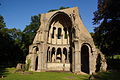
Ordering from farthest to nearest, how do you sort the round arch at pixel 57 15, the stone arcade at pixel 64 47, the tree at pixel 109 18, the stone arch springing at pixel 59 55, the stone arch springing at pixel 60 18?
the stone arch springing at pixel 59 55 → the stone arch springing at pixel 60 18 → the round arch at pixel 57 15 → the stone arcade at pixel 64 47 → the tree at pixel 109 18

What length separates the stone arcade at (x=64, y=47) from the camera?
23.9 metres

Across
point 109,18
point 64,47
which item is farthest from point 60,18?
point 109,18

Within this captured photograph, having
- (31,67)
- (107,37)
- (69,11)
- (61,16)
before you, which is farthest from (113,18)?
(31,67)

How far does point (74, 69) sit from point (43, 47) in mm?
7343

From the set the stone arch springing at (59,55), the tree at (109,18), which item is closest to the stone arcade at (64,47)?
the stone arch springing at (59,55)

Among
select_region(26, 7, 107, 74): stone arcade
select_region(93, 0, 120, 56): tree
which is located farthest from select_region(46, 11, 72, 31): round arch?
select_region(93, 0, 120, 56): tree

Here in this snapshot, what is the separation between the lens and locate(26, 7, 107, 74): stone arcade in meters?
23.9

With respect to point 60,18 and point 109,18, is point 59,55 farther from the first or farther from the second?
point 109,18

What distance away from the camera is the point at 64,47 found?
29422 mm

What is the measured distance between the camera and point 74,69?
23.5m

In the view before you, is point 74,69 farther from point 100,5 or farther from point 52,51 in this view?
point 100,5

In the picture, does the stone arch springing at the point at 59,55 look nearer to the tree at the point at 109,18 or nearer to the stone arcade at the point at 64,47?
the stone arcade at the point at 64,47

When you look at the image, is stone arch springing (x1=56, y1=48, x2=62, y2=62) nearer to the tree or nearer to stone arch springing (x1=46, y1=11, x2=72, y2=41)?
stone arch springing (x1=46, y1=11, x2=72, y2=41)

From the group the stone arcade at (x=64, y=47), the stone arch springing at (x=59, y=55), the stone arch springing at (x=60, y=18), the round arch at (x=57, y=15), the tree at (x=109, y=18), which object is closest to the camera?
the tree at (x=109, y=18)
